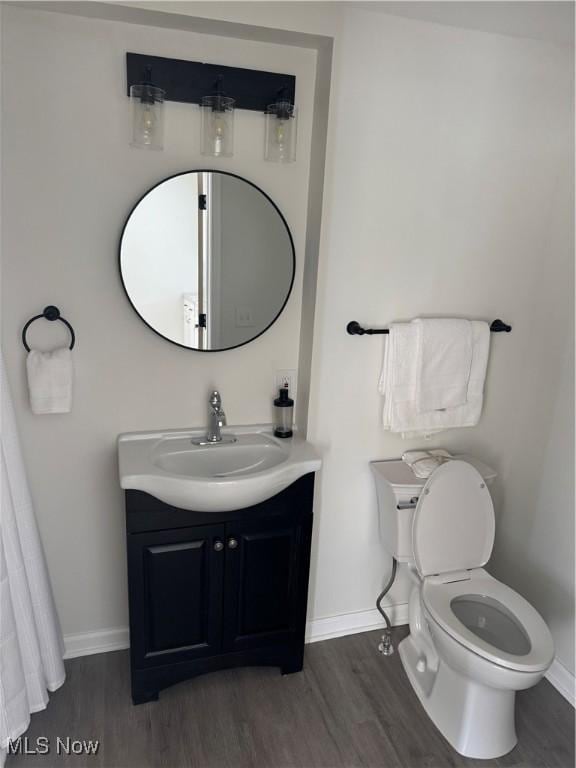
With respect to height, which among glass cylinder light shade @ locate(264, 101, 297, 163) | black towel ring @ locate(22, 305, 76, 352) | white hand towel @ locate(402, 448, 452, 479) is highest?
glass cylinder light shade @ locate(264, 101, 297, 163)

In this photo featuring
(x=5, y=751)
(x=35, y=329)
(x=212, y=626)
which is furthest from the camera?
(x=212, y=626)

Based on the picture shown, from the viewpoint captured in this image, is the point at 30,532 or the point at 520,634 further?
the point at 520,634

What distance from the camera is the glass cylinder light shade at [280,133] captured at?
6.19 ft

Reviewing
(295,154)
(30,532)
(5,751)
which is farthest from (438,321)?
(5,751)

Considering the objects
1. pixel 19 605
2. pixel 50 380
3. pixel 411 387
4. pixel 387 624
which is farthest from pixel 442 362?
pixel 19 605

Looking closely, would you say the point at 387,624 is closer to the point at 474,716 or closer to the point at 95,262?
the point at 474,716

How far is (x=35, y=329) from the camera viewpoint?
1.89 meters

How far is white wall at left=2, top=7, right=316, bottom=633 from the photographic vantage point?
173 cm

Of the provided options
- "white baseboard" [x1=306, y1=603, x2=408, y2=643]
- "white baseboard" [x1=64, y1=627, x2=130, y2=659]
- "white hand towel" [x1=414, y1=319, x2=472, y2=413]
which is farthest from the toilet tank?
"white baseboard" [x1=64, y1=627, x2=130, y2=659]

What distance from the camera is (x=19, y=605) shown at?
176 cm

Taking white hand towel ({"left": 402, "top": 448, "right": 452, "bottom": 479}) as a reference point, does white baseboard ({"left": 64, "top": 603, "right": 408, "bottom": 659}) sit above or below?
below

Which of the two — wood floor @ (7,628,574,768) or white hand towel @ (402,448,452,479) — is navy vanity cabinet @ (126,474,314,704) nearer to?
wood floor @ (7,628,574,768)

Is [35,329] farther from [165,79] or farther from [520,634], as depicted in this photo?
[520,634]

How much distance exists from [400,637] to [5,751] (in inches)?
59.7
